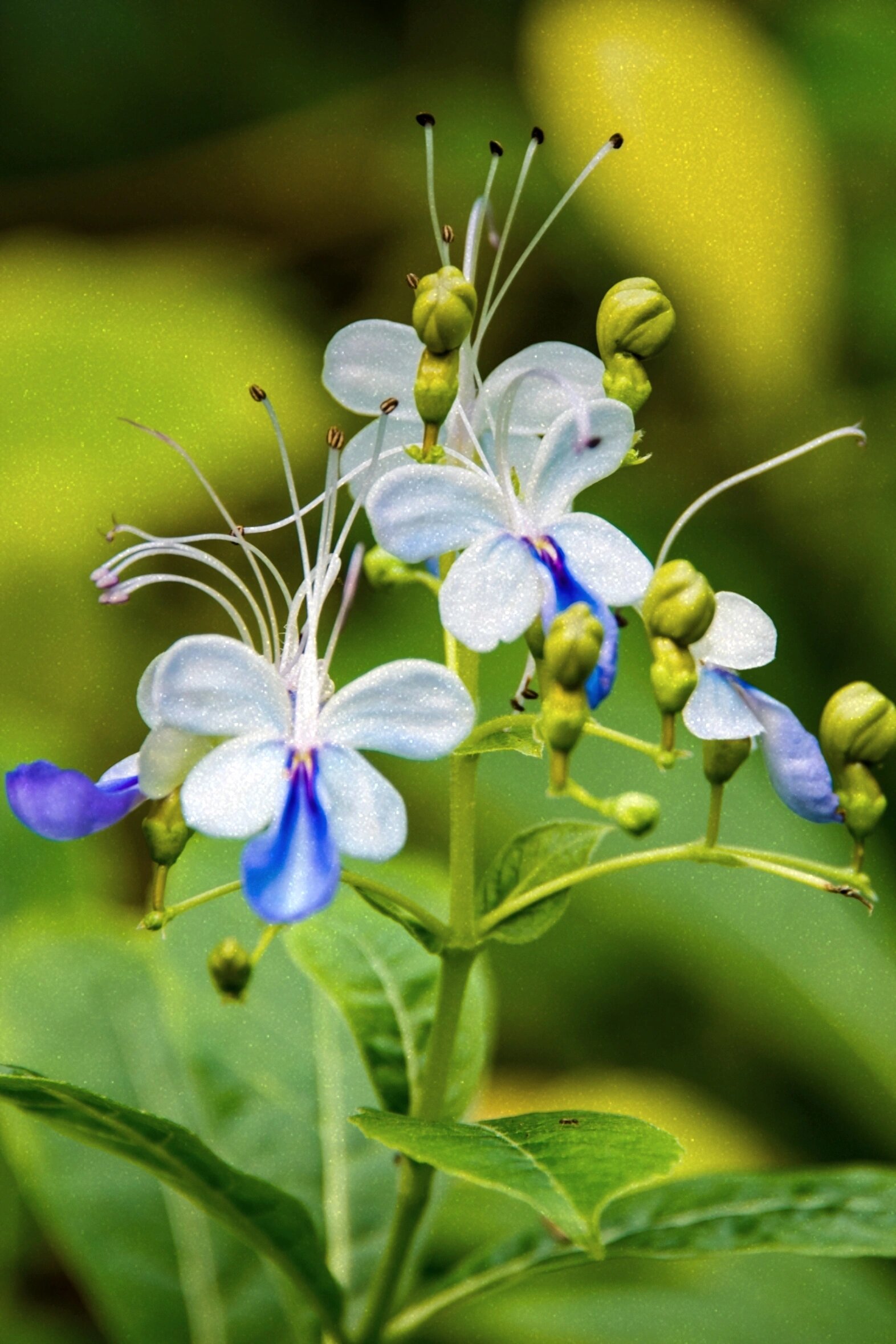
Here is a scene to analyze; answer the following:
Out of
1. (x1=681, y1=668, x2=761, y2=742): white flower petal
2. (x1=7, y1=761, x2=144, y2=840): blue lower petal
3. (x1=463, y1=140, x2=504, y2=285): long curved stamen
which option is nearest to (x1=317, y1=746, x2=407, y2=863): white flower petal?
(x1=7, y1=761, x2=144, y2=840): blue lower petal

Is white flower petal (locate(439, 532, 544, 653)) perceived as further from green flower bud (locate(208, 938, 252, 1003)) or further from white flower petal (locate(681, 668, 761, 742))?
green flower bud (locate(208, 938, 252, 1003))

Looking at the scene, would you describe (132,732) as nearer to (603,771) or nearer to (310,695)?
(603,771)

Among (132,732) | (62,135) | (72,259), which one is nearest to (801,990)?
(132,732)

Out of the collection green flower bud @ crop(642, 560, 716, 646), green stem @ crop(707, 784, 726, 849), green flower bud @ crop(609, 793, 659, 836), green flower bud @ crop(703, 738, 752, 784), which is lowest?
green flower bud @ crop(609, 793, 659, 836)

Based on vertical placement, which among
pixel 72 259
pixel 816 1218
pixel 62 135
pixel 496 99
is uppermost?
pixel 496 99

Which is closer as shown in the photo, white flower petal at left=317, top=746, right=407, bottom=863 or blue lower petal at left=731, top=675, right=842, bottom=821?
white flower petal at left=317, top=746, right=407, bottom=863

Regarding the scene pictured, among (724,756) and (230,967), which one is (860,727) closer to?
(724,756)

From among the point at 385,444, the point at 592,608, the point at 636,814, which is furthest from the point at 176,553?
the point at 636,814

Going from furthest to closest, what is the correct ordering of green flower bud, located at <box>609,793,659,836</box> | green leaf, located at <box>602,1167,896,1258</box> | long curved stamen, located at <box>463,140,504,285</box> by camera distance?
1. green leaf, located at <box>602,1167,896,1258</box>
2. long curved stamen, located at <box>463,140,504,285</box>
3. green flower bud, located at <box>609,793,659,836</box>
